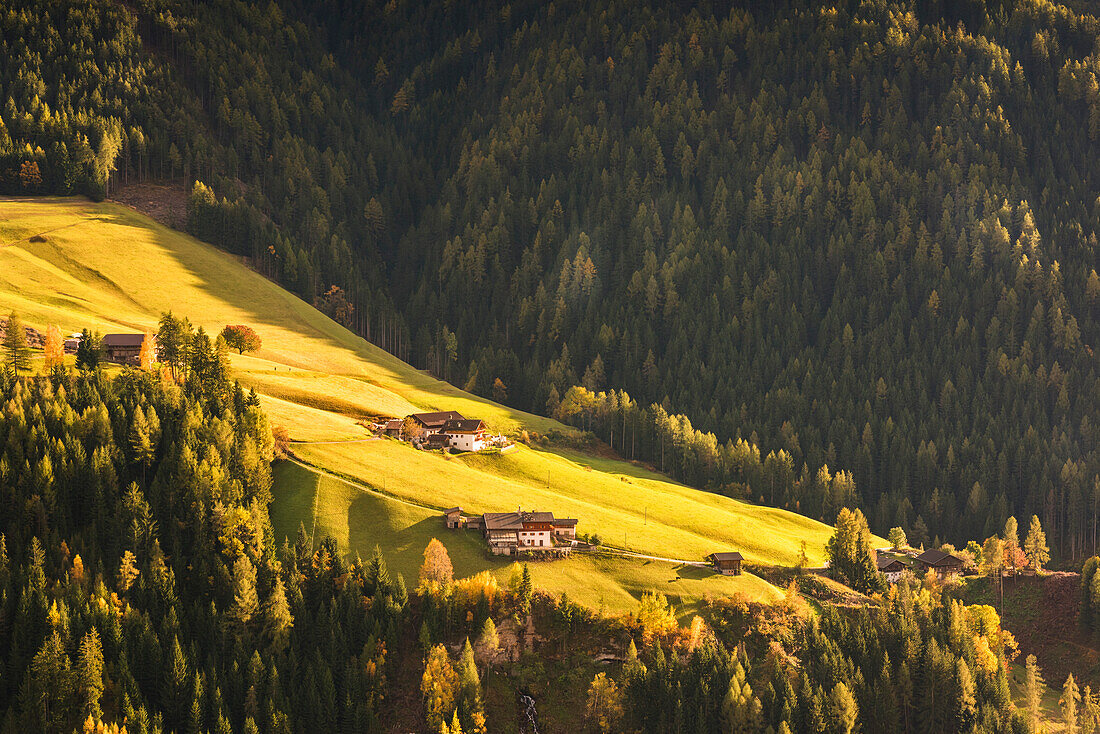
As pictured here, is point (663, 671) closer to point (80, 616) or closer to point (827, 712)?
point (827, 712)

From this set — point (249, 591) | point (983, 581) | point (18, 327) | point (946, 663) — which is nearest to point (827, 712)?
point (946, 663)

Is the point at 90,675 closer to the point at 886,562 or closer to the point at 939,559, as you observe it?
the point at 886,562

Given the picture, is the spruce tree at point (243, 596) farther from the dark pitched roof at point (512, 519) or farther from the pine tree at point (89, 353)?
the pine tree at point (89, 353)

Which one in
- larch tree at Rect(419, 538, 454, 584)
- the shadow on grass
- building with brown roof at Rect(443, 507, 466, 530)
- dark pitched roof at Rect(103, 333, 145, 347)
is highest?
dark pitched roof at Rect(103, 333, 145, 347)

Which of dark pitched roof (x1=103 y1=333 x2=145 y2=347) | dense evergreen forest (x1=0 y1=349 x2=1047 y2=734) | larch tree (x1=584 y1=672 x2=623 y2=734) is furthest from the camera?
dark pitched roof (x1=103 y1=333 x2=145 y2=347)

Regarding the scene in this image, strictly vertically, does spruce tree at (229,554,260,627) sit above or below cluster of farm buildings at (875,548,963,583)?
below

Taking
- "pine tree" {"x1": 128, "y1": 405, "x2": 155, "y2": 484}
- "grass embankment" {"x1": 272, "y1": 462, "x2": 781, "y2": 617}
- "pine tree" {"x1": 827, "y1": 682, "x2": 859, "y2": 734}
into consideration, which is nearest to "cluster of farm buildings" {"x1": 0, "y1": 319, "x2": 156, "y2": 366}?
"pine tree" {"x1": 128, "y1": 405, "x2": 155, "y2": 484}

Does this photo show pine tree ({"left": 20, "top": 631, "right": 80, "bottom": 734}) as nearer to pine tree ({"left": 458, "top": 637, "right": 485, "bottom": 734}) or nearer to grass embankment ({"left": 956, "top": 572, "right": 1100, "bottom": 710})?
pine tree ({"left": 458, "top": 637, "right": 485, "bottom": 734})
